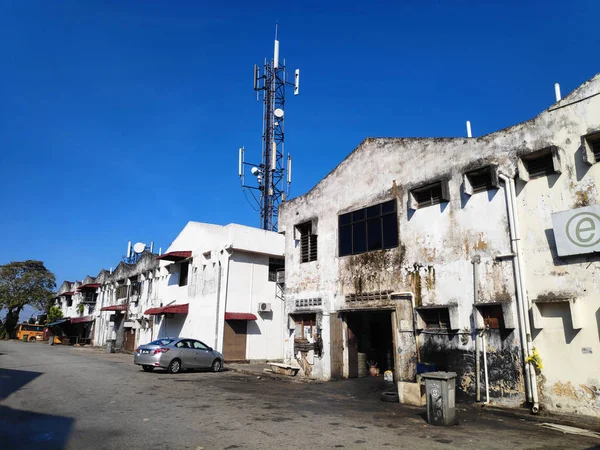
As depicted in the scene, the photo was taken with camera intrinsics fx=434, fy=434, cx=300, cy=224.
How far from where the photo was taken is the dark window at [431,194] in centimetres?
1351

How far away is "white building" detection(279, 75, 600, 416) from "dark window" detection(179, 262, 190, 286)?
12910 mm

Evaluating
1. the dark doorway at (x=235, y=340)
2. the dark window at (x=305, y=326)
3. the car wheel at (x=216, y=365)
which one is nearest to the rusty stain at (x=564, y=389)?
the dark window at (x=305, y=326)

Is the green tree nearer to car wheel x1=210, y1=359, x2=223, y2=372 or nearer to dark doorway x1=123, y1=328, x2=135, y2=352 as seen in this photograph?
dark doorway x1=123, y1=328, x2=135, y2=352

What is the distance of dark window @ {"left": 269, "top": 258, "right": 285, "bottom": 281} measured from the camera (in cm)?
2630

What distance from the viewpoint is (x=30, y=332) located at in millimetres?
56250

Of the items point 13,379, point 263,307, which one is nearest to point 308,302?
point 263,307

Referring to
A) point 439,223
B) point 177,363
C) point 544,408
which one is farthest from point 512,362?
point 177,363

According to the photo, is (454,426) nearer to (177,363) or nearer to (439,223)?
(439,223)

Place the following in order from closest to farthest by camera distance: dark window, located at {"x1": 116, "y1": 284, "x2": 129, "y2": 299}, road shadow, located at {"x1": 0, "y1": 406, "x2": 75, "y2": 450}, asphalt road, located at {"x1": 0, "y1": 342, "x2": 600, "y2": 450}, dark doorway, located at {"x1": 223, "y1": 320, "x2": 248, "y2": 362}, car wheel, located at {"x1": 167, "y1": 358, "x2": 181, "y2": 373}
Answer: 1. road shadow, located at {"x1": 0, "y1": 406, "x2": 75, "y2": 450}
2. asphalt road, located at {"x1": 0, "y1": 342, "x2": 600, "y2": 450}
3. car wheel, located at {"x1": 167, "y1": 358, "x2": 181, "y2": 373}
4. dark doorway, located at {"x1": 223, "y1": 320, "x2": 248, "y2": 362}
5. dark window, located at {"x1": 116, "y1": 284, "x2": 129, "y2": 299}

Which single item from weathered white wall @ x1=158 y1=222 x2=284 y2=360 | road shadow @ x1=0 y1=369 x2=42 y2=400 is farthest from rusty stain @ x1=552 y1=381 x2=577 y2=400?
weathered white wall @ x1=158 y1=222 x2=284 y2=360

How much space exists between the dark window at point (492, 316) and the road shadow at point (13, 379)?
501 inches

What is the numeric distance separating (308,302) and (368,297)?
342 centimetres

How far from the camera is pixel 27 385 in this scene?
1334cm

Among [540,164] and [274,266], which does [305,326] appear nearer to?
[274,266]
